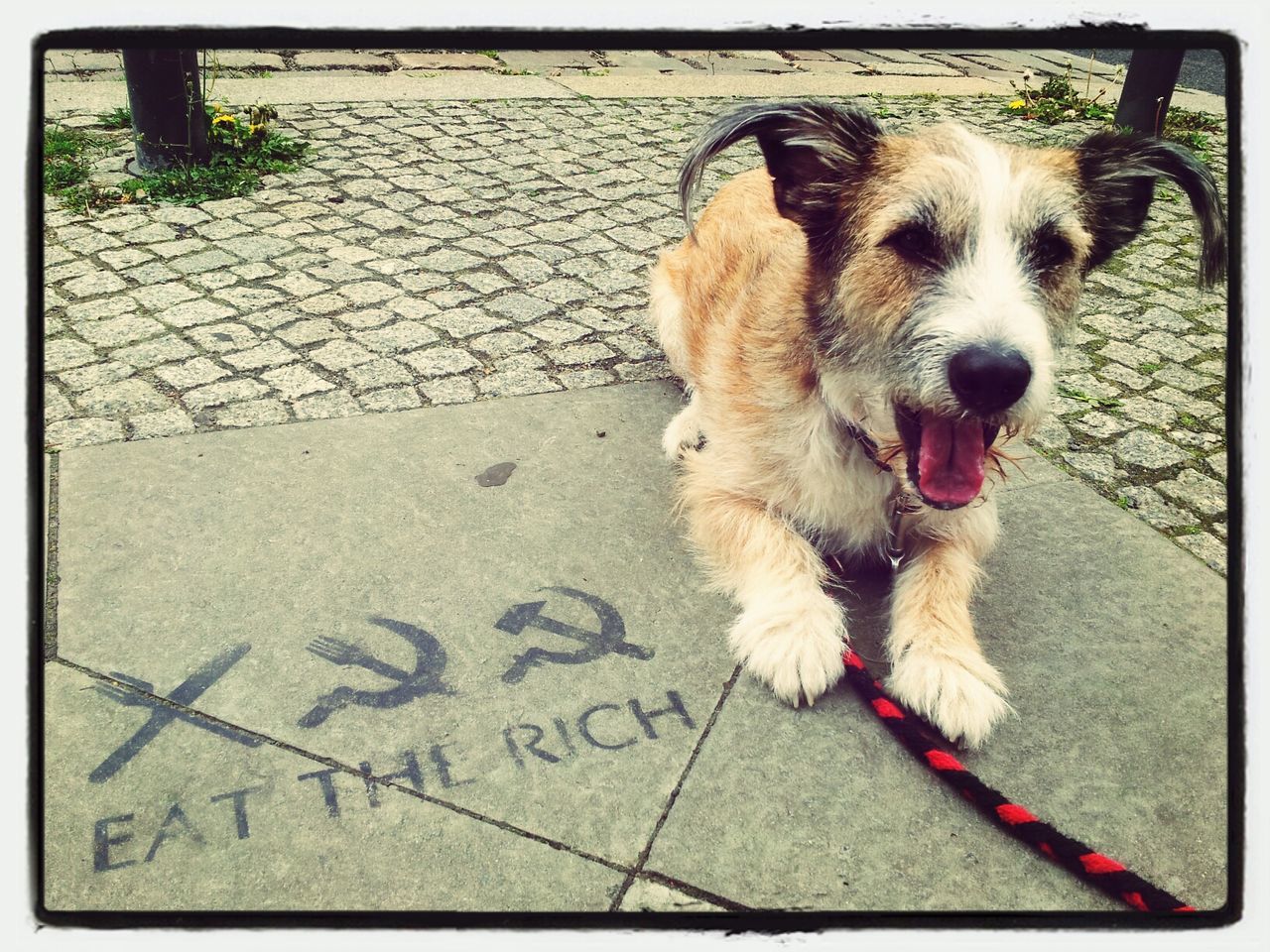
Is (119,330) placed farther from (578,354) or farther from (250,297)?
(578,354)

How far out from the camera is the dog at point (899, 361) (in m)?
2.50

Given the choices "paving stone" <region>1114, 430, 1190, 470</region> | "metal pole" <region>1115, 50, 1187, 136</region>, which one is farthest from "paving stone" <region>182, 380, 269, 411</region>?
"metal pole" <region>1115, 50, 1187, 136</region>

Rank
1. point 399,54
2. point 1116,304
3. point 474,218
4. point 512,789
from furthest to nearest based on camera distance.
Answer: point 399,54
point 474,218
point 1116,304
point 512,789

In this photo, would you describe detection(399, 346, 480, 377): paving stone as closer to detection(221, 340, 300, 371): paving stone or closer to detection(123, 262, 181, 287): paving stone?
detection(221, 340, 300, 371): paving stone

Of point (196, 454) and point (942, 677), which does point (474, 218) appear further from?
point (942, 677)

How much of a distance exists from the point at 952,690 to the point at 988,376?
91 centimetres

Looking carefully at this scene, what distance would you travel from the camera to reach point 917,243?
260cm

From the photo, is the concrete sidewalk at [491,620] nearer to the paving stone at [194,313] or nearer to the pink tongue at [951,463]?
the paving stone at [194,313]

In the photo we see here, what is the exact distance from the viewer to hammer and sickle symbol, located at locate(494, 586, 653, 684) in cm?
268

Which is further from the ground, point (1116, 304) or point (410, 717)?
point (1116, 304)

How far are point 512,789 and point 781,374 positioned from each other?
1.66 meters

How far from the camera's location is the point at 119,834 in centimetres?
210

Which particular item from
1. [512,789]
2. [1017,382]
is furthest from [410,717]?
[1017,382]

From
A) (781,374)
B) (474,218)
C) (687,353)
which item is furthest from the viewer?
(474,218)
